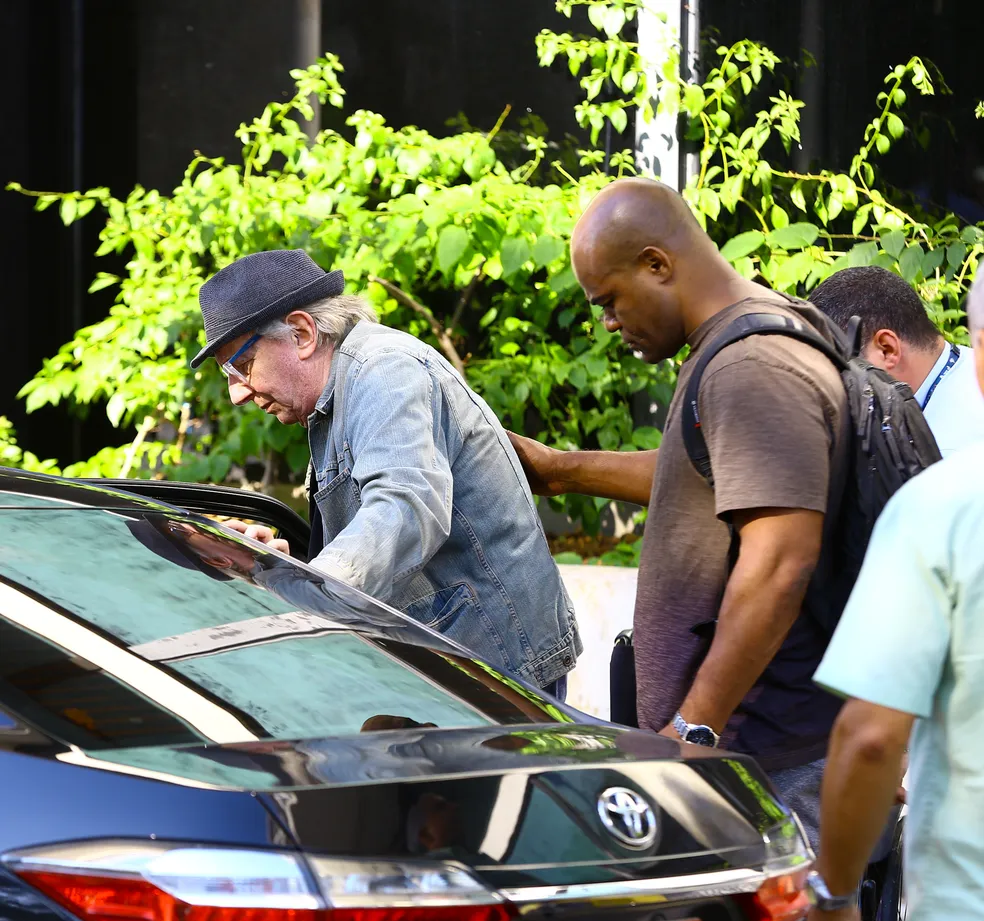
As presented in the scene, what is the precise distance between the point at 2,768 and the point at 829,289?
3.44m

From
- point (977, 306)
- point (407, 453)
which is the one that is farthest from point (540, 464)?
point (977, 306)

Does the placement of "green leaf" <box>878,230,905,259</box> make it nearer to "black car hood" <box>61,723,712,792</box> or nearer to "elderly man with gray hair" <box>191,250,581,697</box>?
"elderly man with gray hair" <box>191,250,581,697</box>

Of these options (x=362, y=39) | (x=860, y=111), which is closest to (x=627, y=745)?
(x=860, y=111)

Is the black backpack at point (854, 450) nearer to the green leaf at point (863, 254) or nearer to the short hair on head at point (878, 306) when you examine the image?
the short hair on head at point (878, 306)

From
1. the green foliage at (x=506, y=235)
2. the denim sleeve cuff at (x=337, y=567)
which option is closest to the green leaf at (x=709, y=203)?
the green foliage at (x=506, y=235)

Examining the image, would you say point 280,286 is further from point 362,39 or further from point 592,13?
point 362,39

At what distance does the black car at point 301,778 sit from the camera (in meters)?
1.60

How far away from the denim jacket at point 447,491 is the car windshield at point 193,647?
542mm

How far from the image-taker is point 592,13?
21.1 ft

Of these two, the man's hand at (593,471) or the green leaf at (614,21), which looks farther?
the green leaf at (614,21)

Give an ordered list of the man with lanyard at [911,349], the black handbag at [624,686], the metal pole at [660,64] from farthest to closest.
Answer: the metal pole at [660,64] < the man with lanyard at [911,349] < the black handbag at [624,686]

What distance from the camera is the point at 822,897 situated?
6.43 feet

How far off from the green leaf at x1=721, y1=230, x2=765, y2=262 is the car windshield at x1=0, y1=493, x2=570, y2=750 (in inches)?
145

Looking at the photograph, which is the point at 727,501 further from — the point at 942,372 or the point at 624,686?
the point at 942,372
